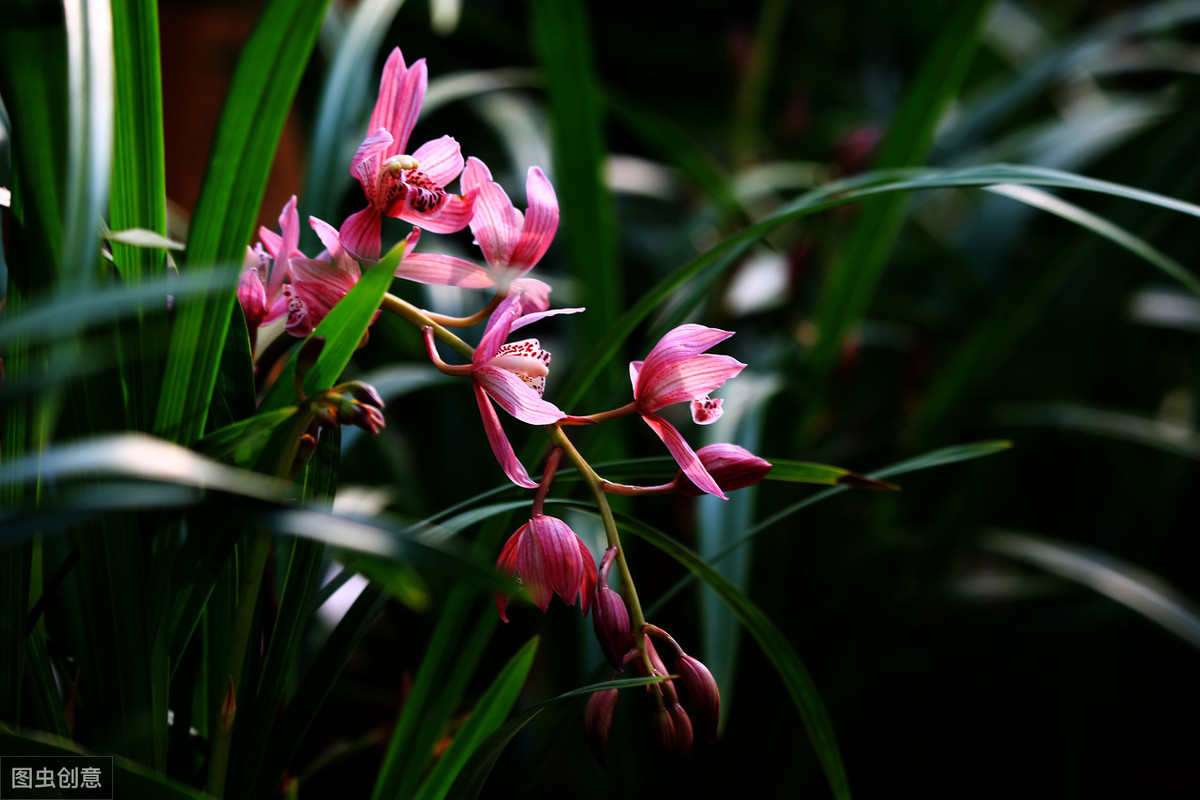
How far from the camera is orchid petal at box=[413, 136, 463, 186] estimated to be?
0.95 ft

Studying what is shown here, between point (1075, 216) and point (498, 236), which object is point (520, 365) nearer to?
point (498, 236)

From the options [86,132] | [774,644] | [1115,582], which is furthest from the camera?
[1115,582]

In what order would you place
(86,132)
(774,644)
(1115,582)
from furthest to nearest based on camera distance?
(1115,582)
(774,644)
(86,132)

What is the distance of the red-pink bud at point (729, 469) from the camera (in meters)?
0.29

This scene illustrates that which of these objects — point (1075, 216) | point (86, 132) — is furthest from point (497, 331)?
point (1075, 216)

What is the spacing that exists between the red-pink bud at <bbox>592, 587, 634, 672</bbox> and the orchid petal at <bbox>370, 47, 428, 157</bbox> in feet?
0.57

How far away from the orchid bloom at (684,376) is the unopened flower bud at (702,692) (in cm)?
6

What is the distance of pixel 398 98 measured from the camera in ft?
0.98

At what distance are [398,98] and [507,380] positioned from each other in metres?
0.11

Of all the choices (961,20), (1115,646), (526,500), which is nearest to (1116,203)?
(961,20)

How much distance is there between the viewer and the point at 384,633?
77 centimetres

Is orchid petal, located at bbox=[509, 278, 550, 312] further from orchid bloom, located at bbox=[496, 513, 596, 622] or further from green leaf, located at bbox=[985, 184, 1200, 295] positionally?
green leaf, located at bbox=[985, 184, 1200, 295]

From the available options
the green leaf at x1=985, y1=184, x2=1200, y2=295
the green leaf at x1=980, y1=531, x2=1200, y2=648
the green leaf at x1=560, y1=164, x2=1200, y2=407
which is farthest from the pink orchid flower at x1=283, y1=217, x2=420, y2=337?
the green leaf at x1=980, y1=531, x2=1200, y2=648

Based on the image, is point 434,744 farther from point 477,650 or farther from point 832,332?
point 832,332
